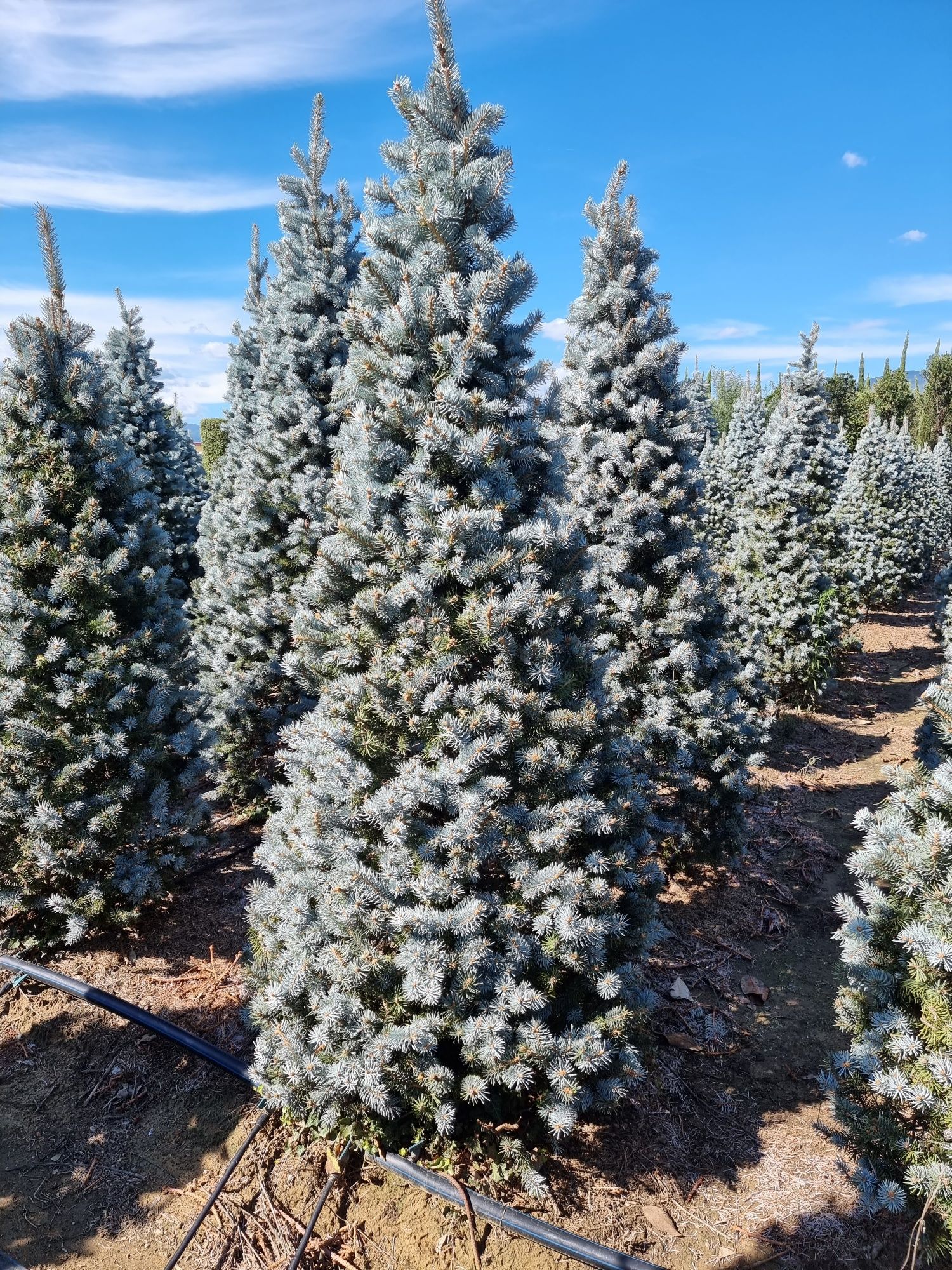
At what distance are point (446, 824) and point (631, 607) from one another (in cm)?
360

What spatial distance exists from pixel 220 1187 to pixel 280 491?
591cm

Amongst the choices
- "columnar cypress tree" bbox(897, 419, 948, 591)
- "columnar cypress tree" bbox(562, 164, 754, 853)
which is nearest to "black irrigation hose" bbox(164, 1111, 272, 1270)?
"columnar cypress tree" bbox(562, 164, 754, 853)

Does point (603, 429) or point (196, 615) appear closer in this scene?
point (603, 429)

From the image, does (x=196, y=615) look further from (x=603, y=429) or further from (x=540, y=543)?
(x=540, y=543)

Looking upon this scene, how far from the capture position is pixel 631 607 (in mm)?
6438

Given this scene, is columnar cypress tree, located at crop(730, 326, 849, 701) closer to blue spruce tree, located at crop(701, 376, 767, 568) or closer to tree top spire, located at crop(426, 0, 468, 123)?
blue spruce tree, located at crop(701, 376, 767, 568)

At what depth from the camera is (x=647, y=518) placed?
654 centimetres

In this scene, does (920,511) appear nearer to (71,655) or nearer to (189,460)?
(189,460)

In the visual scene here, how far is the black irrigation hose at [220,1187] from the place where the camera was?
340 centimetres

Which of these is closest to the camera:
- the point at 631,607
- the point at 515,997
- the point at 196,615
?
the point at 515,997

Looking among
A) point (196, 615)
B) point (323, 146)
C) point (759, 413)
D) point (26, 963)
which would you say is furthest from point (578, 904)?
point (759, 413)

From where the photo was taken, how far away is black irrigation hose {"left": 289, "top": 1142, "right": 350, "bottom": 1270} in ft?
10.8

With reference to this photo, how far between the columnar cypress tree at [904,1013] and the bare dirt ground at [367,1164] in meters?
0.72

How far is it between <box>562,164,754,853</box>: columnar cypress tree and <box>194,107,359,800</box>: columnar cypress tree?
8.96 ft
